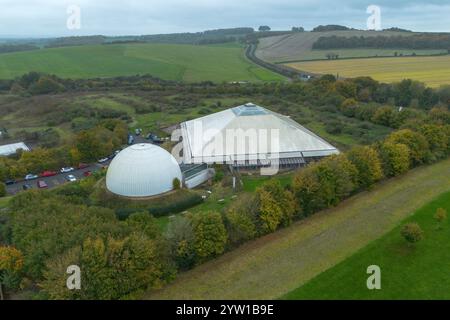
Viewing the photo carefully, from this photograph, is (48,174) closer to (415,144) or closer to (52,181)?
(52,181)

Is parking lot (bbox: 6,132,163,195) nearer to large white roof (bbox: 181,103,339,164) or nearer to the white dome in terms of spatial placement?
the white dome

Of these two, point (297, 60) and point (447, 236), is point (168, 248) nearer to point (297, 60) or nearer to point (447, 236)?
point (447, 236)

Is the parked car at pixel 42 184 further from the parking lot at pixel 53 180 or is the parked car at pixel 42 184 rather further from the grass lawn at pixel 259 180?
the grass lawn at pixel 259 180

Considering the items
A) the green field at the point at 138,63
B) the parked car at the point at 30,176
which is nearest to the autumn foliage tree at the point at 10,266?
the parked car at the point at 30,176

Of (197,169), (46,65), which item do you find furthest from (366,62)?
(46,65)

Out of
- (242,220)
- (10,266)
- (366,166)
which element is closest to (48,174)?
(10,266)
